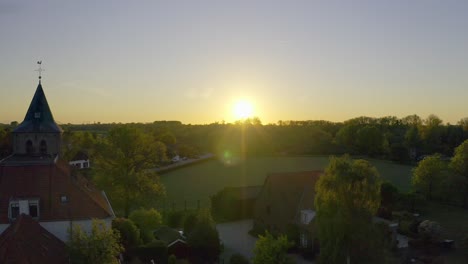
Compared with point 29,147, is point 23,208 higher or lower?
Answer: lower

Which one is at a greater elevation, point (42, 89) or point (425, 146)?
point (42, 89)

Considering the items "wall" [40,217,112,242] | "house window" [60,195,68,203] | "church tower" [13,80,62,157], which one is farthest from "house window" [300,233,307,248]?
"church tower" [13,80,62,157]

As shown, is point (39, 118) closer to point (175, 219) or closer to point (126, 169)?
point (126, 169)

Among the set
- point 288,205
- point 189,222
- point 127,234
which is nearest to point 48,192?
point 127,234

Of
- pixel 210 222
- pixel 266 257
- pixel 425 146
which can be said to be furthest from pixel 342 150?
pixel 266 257

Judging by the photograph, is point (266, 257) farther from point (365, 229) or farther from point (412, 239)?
point (412, 239)

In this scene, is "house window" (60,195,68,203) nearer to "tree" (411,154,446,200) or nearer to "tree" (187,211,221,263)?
"tree" (187,211,221,263)
